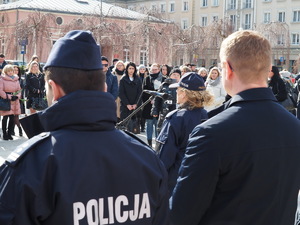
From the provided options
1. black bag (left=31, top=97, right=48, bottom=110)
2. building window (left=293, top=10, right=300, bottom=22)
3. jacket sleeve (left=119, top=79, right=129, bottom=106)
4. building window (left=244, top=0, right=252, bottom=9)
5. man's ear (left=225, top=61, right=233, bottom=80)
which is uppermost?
building window (left=244, top=0, right=252, bottom=9)

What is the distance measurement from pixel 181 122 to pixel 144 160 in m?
2.77

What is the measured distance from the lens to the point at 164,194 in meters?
2.29

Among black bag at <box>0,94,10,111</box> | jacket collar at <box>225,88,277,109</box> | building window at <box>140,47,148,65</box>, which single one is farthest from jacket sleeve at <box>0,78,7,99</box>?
building window at <box>140,47,148,65</box>

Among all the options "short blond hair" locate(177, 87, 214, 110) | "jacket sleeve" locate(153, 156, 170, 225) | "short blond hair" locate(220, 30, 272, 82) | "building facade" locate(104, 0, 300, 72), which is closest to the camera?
"jacket sleeve" locate(153, 156, 170, 225)

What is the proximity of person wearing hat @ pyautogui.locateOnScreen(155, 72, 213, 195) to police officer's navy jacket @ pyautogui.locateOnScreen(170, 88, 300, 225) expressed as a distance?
6.96 ft

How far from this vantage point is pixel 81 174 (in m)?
1.96

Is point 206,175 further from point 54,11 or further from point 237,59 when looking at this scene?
point 54,11

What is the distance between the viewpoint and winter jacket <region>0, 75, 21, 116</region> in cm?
1174

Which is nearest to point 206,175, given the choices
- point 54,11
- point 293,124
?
point 293,124

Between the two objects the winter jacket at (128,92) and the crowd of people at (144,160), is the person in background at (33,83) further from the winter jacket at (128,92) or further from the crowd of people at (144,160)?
the crowd of people at (144,160)

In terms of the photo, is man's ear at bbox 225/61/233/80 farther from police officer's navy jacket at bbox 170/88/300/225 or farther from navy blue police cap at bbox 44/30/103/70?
navy blue police cap at bbox 44/30/103/70

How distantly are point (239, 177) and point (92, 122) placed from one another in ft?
2.80

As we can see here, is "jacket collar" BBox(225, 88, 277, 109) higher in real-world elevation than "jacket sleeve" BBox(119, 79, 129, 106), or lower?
higher

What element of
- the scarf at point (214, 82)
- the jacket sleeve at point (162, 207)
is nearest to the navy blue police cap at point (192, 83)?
the jacket sleeve at point (162, 207)
